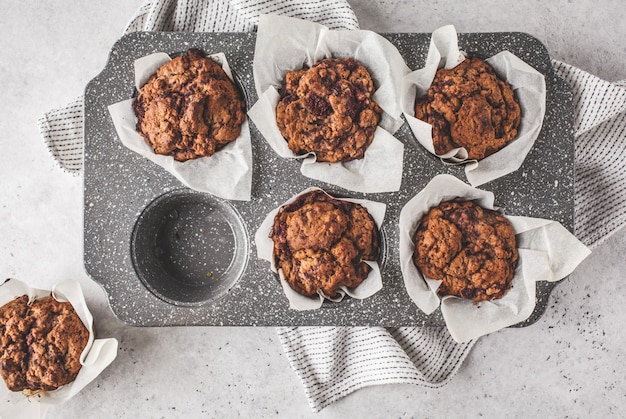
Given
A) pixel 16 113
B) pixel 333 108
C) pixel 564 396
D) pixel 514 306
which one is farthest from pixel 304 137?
pixel 564 396

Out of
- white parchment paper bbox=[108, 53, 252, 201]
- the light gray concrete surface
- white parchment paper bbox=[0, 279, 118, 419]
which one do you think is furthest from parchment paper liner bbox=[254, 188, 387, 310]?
white parchment paper bbox=[0, 279, 118, 419]

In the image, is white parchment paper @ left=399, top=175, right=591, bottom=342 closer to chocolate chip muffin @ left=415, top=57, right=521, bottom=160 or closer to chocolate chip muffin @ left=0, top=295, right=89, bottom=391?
chocolate chip muffin @ left=415, top=57, right=521, bottom=160

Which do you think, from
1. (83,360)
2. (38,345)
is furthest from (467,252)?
(38,345)

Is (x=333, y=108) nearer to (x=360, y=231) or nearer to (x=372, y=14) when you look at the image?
(x=360, y=231)

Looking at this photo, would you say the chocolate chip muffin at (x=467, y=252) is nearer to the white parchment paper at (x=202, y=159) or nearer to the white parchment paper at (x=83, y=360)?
the white parchment paper at (x=202, y=159)

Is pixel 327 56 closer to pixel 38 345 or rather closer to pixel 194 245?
pixel 194 245

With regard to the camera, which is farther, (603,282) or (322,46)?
(603,282)

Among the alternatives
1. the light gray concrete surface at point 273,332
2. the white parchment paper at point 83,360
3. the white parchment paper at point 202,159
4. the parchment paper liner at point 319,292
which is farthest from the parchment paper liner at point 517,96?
the white parchment paper at point 83,360
